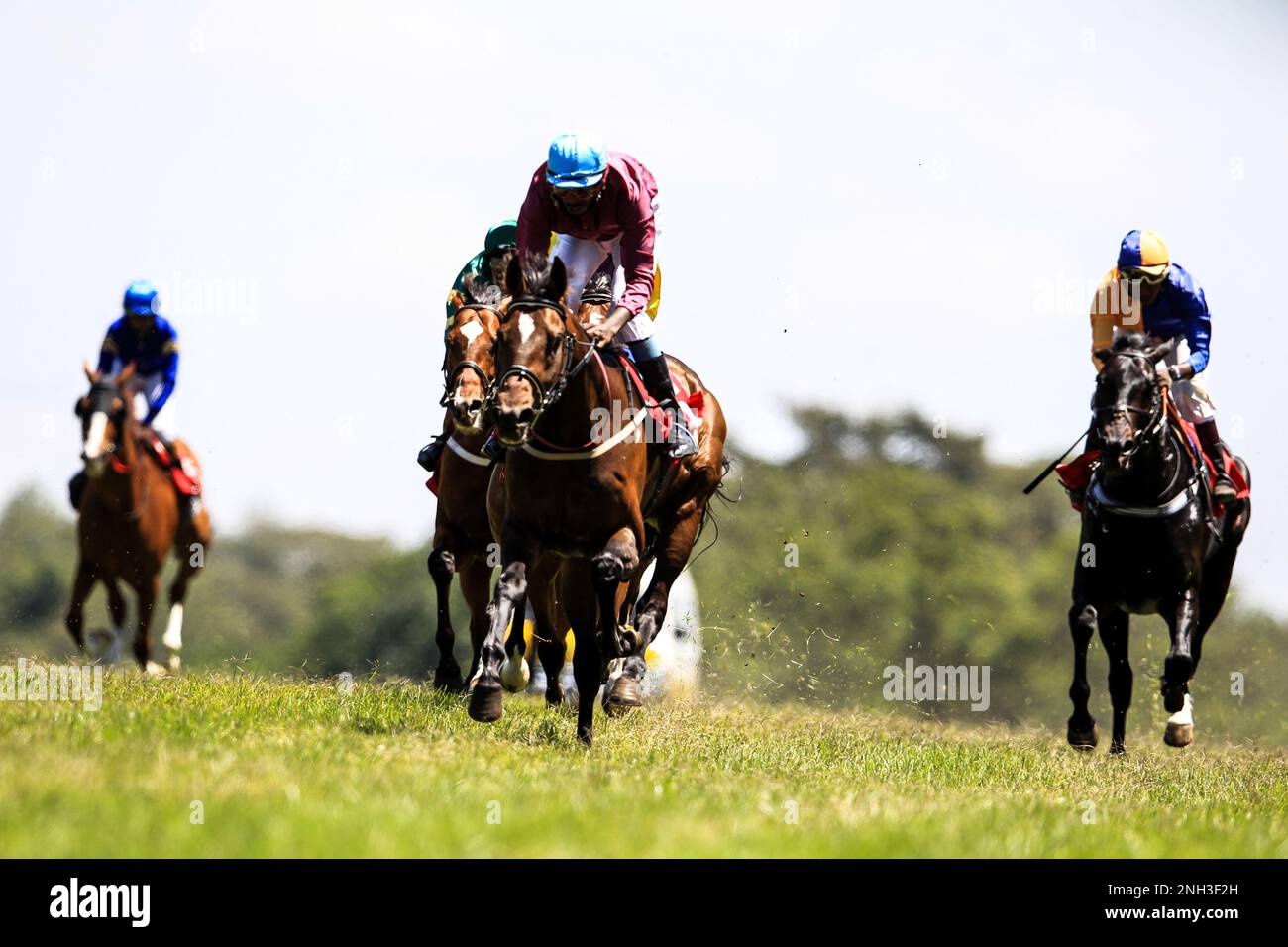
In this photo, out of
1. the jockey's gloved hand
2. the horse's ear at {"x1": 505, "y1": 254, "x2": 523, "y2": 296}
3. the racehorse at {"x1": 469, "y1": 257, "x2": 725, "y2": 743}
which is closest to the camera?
the racehorse at {"x1": 469, "y1": 257, "x2": 725, "y2": 743}

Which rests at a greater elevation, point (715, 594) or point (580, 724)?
point (715, 594)

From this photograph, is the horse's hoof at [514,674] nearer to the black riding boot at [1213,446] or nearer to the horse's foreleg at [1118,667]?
the horse's foreleg at [1118,667]

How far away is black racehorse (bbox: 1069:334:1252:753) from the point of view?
1087 cm

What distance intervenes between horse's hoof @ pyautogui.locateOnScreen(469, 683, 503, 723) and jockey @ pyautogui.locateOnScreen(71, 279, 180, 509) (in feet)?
26.0

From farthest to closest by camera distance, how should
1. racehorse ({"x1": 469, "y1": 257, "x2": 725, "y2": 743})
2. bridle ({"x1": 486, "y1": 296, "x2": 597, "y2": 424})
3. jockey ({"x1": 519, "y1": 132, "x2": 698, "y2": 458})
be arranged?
jockey ({"x1": 519, "y1": 132, "x2": 698, "y2": 458}) < racehorse ({"x1": 469, "y1": 257, "x2": 725, "y2": 743}) < bridle ({"x1": 486, "y1": 296, "x2": 597, "y2": 424})

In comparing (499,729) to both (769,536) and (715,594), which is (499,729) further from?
(769,536)

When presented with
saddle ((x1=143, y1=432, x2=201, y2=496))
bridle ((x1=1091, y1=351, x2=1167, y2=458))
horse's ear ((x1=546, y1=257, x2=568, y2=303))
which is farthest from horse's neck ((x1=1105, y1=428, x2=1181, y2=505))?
saddle ((x1=143, y1=432, x2=201, y2=496))

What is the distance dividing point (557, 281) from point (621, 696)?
315cm

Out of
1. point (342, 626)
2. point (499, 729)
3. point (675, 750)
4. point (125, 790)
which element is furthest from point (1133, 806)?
point (342, 626)

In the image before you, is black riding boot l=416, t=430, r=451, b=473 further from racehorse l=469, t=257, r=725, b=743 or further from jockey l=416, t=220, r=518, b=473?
racehorse l=469, t=257, r=725, b=743

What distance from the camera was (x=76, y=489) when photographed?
14695 mm

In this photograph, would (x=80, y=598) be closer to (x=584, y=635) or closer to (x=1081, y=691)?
(x=584, y=635)
